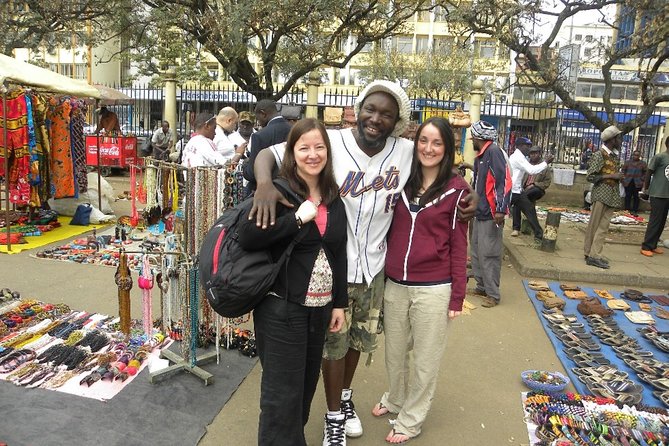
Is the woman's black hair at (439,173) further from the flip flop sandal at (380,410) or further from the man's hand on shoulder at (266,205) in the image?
the flip flop sandal at (380,410)

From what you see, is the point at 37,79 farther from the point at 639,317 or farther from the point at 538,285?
the point at 639,317

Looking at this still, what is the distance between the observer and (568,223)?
10859mm

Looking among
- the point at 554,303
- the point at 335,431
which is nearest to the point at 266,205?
the point at 335,431

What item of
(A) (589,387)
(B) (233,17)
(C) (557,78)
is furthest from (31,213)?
(C) (557,78)

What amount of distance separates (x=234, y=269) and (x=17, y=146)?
6229 mm

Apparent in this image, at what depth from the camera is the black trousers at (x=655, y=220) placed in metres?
7.74

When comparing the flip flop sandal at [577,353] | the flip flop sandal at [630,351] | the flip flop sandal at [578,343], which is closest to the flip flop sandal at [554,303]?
the flip flop sandal at [578,343]

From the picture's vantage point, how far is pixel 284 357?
2.40 meters

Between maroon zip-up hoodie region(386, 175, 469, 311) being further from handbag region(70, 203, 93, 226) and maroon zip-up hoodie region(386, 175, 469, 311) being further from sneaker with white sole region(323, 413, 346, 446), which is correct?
handbag region(70, 203, 93, 226)

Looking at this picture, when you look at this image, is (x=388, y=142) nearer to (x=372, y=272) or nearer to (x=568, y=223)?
(x=372, y=272)

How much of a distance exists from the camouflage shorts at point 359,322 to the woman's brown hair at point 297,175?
1.83 feet

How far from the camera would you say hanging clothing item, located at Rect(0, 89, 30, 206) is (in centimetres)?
692

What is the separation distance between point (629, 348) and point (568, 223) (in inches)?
265

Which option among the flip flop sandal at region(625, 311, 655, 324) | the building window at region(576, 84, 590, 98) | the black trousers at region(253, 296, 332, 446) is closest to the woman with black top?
the black trousers at region(253, 296, 332, 446)
